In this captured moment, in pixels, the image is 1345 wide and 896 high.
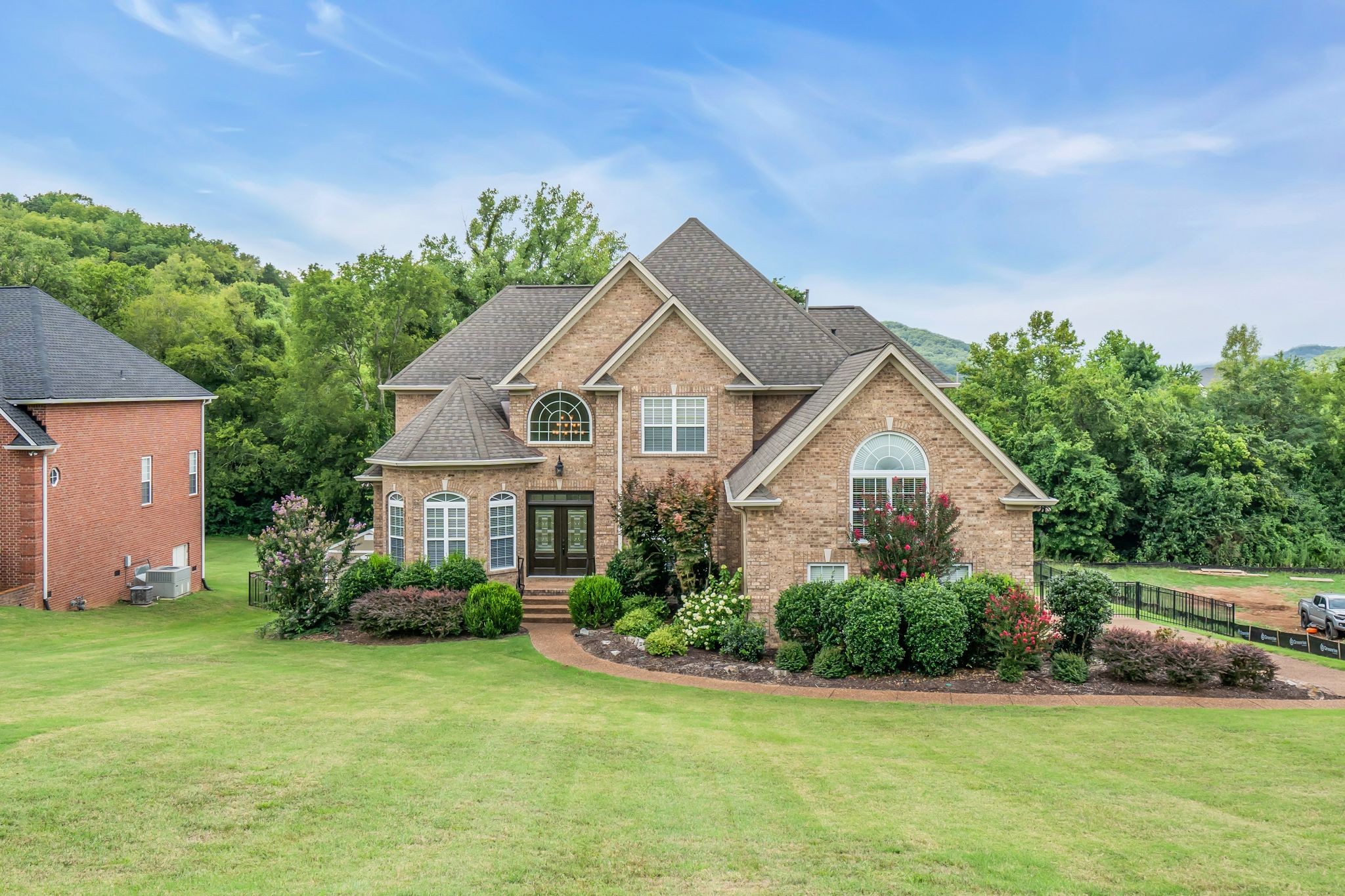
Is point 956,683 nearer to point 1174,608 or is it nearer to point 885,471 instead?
point 885,471

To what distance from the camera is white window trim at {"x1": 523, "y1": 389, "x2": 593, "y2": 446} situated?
23750 millimetres

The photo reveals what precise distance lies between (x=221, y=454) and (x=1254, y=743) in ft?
163

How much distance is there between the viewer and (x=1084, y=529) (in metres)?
41.3

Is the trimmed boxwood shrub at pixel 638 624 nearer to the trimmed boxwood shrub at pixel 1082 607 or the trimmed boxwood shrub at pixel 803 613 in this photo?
the trimmed boxwood shrub at pixel 803 613

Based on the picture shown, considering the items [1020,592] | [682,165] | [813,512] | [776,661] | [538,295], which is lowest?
[776,661]

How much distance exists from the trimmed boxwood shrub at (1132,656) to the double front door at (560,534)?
13640mm

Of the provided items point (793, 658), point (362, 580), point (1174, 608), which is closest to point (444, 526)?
point (362, 580)

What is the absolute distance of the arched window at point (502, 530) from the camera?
22703mm

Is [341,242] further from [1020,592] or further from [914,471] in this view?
[1020,592]

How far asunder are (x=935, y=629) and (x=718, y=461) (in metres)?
8.81

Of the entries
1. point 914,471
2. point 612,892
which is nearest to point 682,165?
point 914,471

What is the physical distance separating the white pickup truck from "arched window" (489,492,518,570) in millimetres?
23618

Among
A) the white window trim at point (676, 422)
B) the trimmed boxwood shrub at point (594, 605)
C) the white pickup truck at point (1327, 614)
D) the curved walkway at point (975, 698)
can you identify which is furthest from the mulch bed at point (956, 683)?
the white pickup truck at point (1327, 614)

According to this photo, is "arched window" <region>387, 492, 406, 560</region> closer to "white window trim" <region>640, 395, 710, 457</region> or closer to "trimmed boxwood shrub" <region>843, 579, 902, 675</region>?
"white window trim" <region>640, 395, 710, 457</region>
